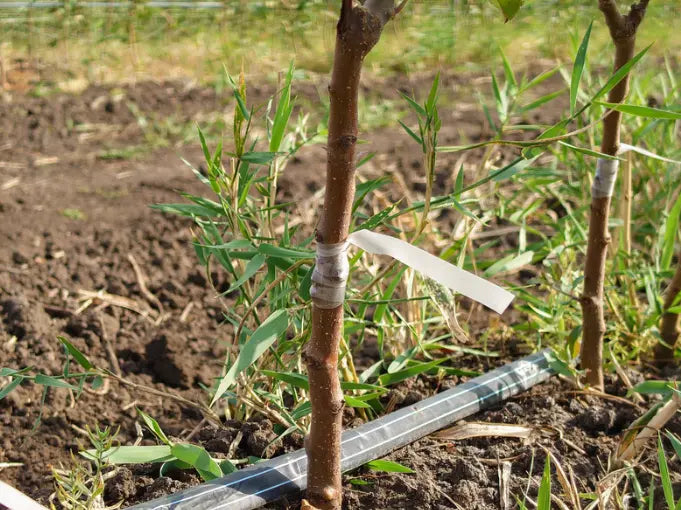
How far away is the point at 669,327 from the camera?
1938 millimetres

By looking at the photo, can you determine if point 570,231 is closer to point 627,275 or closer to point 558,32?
point 627,275

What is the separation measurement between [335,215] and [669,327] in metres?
1.21

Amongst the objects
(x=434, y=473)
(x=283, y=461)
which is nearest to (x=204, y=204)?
(x=283, y=461)

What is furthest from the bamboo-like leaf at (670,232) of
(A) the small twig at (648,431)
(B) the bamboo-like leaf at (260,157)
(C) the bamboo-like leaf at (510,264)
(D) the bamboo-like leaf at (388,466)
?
(B) the bamboo-like leaf at (260,157)

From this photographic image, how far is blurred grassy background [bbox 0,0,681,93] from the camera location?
16.5 feet

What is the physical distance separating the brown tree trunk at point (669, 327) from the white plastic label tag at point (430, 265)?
3.08 ft

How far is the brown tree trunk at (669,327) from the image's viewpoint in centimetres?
185

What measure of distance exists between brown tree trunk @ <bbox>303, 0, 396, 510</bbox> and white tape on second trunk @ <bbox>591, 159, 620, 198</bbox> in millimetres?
752

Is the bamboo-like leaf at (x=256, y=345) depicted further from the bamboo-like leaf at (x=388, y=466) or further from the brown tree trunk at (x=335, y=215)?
the bamboo-like leaf at (x=388, y=466)

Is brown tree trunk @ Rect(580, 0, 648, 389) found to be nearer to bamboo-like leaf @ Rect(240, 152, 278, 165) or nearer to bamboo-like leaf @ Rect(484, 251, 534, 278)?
bamboo-like leaf @ Rect(484, 251, 534, 278)

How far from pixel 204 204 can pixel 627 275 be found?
114 cm

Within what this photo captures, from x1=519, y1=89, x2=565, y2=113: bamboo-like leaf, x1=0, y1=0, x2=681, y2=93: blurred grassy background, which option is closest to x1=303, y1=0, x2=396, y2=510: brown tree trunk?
x1=519, y1=89, x2=565, y2=113: bamboo-like leaf

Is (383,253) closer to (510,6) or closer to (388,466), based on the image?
(510,6)

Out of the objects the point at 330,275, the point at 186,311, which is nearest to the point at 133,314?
the point at 186,311
